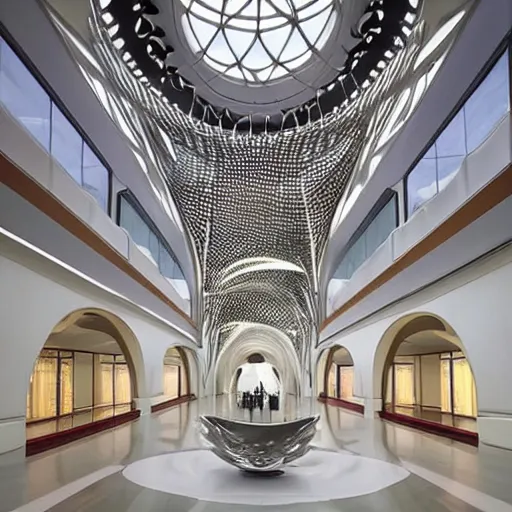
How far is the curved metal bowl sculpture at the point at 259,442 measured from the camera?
6895mm

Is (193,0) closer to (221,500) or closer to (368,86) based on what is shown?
(368,86)

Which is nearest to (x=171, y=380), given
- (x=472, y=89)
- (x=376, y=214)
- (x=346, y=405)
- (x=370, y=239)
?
(x=346, y=405)

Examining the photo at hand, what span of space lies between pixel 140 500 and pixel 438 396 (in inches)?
771

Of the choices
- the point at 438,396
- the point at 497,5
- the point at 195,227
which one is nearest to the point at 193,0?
the point at 497,5

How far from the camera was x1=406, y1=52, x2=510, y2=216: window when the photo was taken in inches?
357

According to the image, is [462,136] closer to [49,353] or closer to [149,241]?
[149,241]

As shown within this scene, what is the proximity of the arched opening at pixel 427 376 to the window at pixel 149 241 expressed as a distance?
832cm

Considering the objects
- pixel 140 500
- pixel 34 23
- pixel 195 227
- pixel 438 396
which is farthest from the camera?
pixel 195 227

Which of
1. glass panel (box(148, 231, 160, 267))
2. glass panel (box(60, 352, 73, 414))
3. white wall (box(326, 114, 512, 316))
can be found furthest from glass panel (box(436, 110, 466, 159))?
glass panel (box(60, 352, 73, 414))

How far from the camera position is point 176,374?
36.6 metres

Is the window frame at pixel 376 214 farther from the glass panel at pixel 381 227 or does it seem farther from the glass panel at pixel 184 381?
the glass panel at pixel 184 381

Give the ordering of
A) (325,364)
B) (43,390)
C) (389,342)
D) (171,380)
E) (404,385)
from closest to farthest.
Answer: (389,342), (43,390), (404,385), (325,364), (171,380)

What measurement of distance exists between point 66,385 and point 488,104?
1678 centimetres

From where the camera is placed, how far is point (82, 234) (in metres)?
9.91
